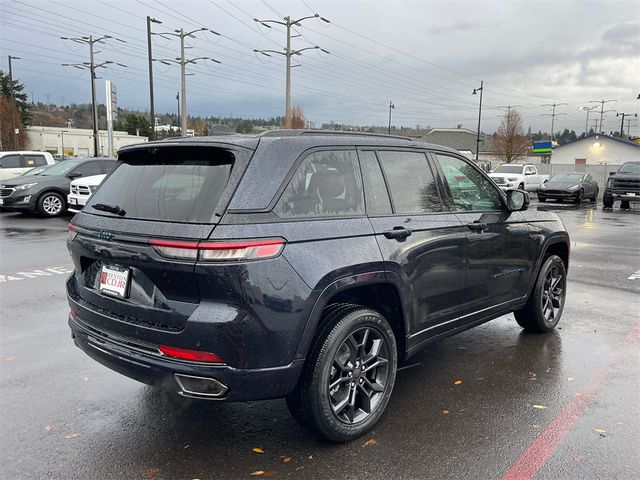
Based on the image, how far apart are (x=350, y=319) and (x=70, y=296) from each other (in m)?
1.90

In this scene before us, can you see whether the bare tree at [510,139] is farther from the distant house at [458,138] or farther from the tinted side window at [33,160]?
the tinted side window at [33,160]

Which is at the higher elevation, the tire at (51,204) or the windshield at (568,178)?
the windshield at (568,178)

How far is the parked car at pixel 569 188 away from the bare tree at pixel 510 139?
3894 centimetres

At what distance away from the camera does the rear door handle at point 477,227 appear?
13.5 feet

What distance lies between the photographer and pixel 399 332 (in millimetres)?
3621

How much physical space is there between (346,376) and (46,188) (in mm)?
14051

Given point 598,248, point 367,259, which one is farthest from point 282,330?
point 598,248

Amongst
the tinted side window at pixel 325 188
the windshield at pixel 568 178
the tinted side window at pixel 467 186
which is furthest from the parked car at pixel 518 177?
the tinted side window at pixel 325 188

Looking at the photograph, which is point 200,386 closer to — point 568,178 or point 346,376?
point 346,376

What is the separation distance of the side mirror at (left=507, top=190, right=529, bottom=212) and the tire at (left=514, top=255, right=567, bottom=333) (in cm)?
84

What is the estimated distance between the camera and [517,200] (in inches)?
186

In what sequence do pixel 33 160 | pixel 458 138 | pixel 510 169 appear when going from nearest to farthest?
pixel 33 160, pixel 510 169, pixel 458 138

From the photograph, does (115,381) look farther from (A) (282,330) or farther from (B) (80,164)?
(B) (80,164)

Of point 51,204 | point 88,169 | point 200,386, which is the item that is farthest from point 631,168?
point 200,386
